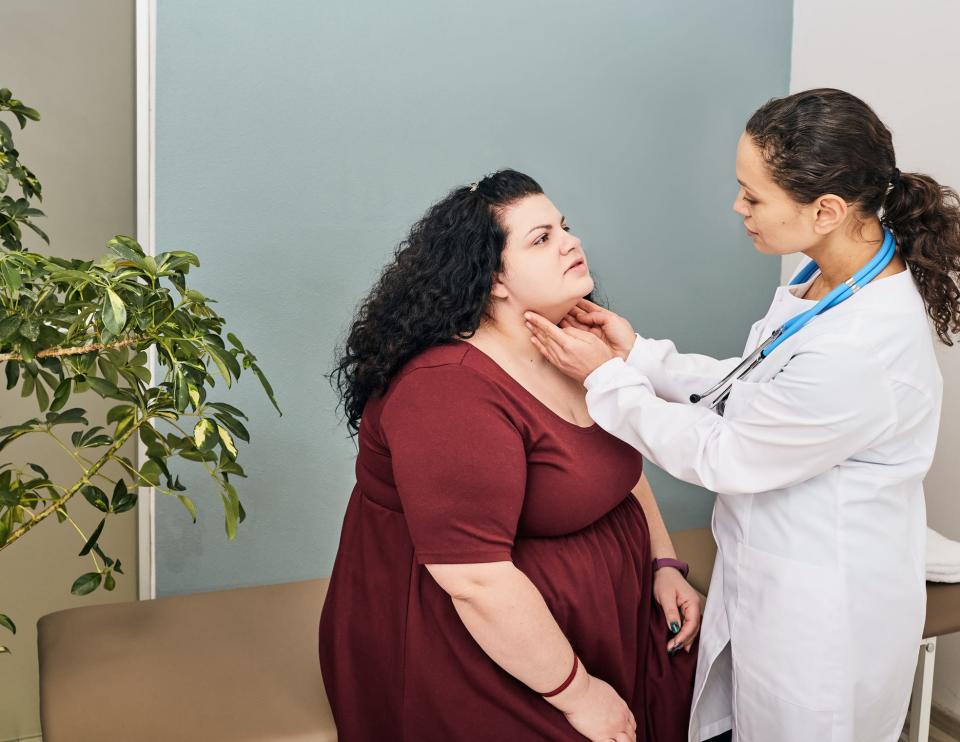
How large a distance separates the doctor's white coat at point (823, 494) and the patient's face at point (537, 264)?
0.16m

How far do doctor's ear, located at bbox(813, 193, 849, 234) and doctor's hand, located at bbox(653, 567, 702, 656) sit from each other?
2.35 ft

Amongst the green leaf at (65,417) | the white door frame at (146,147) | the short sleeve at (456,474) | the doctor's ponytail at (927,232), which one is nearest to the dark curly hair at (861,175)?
the doctor's ponytail at (927,232)

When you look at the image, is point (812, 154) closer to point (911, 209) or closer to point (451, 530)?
point (911, 209)

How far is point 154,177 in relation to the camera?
202 cm

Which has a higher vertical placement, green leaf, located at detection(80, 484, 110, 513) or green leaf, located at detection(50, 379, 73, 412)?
green leaf, located at detection(50, 379, 73, 412)

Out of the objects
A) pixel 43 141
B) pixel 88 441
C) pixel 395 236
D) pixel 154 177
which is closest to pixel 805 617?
pixel 88 441

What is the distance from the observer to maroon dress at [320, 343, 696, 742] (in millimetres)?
1287

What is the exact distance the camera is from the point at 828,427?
1.27m

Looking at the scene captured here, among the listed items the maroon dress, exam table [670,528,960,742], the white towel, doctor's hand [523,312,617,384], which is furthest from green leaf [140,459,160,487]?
the white towel

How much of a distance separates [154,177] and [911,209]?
5.30ft

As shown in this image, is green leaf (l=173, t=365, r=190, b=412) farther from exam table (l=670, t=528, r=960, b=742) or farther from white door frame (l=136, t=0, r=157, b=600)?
exam table (l=670, t=528, r=960, b=742)

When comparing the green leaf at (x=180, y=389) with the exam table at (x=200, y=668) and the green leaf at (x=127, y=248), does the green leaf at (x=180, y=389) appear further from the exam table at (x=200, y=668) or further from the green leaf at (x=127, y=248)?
the exam table at (x=200, y=668)

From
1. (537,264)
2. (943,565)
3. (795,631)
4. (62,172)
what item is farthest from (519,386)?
(62,172)

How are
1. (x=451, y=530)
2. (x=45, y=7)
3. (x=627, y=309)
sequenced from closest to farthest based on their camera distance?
1. (x=451, y=530)
2. (x=45, y=7)
3. (x=627, y=309)
